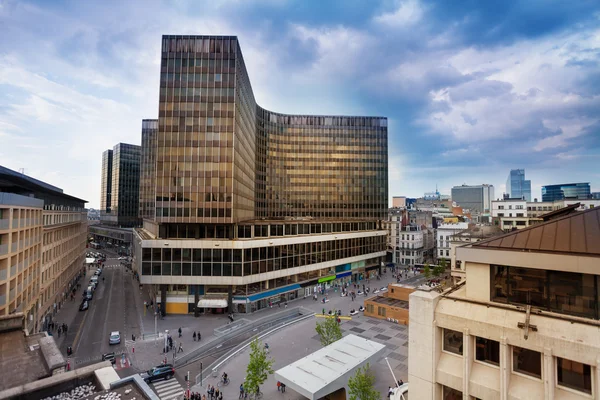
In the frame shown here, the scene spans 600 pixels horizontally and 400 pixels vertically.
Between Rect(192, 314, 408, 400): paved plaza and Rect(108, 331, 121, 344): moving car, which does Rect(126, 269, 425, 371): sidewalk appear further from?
Rect(192, 314, 408, 400): paved plaza

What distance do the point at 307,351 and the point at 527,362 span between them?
1179 inches

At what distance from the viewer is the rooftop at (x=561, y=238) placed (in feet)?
41.4

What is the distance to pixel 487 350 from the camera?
44.1ft

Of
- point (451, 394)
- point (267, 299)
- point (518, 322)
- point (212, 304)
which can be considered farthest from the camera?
point (267, 299)

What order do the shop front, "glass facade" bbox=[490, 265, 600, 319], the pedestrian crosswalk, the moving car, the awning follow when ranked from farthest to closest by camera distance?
the shop front, the awning, the moving car, the pedestrian crosswalk, "glass facade" bbox=[490, 265, 600, 319]

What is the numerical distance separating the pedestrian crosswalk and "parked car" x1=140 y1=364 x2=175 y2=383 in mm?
557

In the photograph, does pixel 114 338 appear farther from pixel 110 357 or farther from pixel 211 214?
pixel 211 214

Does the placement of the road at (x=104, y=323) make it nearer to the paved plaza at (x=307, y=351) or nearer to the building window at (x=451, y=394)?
the paved plaza at (x=307, y=351)

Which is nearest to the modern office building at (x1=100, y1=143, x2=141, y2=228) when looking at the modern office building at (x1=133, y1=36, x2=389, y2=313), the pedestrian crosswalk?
the modern office building at (x1=133, y1=36, x2=389, y2=313)

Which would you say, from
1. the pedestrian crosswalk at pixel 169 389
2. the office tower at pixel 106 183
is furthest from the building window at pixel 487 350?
the office tower at pixel 106 183

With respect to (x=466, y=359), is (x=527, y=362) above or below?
above

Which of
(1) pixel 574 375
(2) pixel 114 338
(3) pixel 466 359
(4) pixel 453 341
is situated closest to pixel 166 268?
(2) pixel 114 338

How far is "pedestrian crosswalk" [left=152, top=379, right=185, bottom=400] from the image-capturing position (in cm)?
2955

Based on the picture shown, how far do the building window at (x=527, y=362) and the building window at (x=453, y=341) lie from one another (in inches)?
81.6
